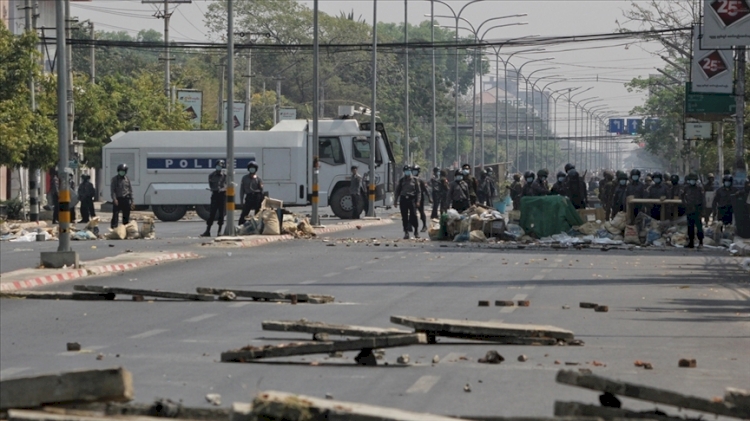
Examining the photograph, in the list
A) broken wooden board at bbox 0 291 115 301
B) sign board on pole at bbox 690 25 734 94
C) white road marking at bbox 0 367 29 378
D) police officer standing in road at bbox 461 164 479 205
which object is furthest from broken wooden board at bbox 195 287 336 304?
sign board on pole at bbox 690 25 734 94

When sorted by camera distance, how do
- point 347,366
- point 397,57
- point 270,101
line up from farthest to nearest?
1. point 397,57
2. point 270,101
3. point 347,366

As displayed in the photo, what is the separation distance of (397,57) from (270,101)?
1646 cm

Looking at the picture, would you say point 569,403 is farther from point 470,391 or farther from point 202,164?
point 202,164

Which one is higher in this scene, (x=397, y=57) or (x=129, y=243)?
(x=397, y=57)

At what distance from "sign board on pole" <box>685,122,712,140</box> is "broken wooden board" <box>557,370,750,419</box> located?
145 feet

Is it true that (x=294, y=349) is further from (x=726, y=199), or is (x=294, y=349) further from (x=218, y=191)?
(x=726, y=199)

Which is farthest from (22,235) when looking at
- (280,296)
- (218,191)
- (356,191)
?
(280,296)

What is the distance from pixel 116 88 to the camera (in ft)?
242

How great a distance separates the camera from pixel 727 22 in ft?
117

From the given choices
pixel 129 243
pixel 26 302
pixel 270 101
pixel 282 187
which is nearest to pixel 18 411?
pixel 26 302

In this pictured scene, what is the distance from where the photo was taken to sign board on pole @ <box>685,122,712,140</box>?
51.6 metres

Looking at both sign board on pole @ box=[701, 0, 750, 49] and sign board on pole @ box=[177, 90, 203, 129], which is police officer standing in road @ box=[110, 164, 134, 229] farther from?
sign board on pole @ box=[177, 90, 203, 129]

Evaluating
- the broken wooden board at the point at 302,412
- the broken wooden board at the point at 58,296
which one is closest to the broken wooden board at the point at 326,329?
the broken wooden board at the point at 302,412

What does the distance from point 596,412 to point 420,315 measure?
874cm
